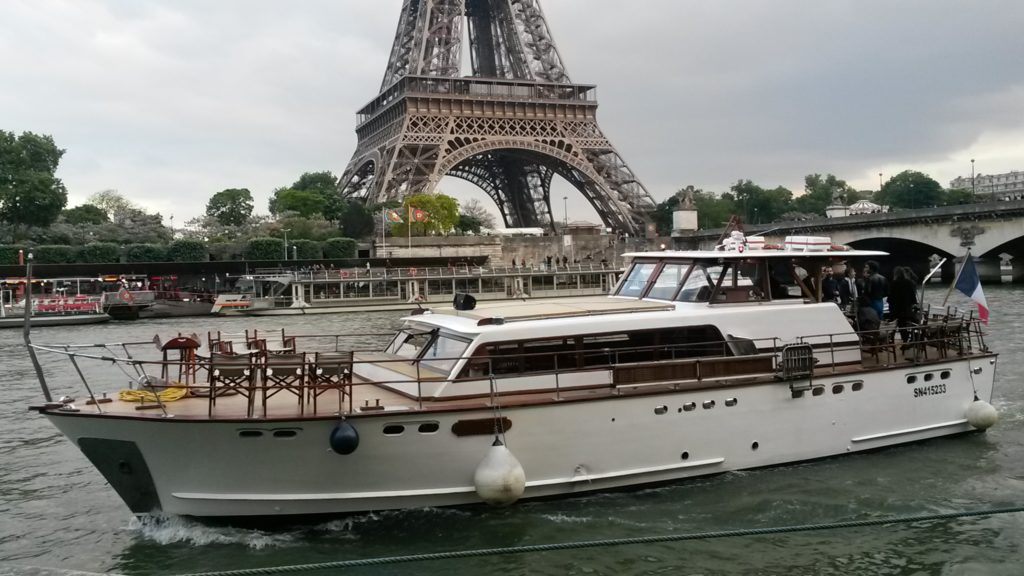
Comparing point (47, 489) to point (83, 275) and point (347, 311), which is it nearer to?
point (347, 311)

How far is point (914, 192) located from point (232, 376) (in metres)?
120

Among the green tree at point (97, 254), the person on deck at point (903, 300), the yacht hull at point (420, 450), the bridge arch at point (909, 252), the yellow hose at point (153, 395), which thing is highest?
the green tree at point (97, 254)

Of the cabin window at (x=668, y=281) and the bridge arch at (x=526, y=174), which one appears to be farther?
the bridge arch at (x=526, y=174)

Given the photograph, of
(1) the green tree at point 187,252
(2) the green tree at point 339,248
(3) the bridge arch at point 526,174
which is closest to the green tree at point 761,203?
(3) the bridge arch at point 526,174

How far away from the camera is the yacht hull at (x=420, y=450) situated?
9430mm

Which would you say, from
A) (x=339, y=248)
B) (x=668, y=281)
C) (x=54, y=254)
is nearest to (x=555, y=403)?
(x=668, y=281)

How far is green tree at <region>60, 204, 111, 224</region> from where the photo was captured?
273 ft

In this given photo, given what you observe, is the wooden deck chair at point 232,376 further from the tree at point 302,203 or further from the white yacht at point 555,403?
the tree at point 302,203

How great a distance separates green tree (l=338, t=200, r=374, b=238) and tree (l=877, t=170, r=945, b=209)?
7848 centimetres

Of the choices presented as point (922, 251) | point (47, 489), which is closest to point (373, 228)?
point (922, 251)

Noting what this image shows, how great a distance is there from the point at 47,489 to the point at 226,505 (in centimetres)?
450

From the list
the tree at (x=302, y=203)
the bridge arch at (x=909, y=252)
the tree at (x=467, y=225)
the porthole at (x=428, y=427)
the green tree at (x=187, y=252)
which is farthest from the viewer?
the tree at (x=467, y=225)

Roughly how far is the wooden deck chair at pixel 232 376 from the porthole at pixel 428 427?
6.37 feet

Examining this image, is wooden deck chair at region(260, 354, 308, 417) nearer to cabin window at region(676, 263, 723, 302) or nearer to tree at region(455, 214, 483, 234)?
cabin window at region(676, 263, 723, 302)
